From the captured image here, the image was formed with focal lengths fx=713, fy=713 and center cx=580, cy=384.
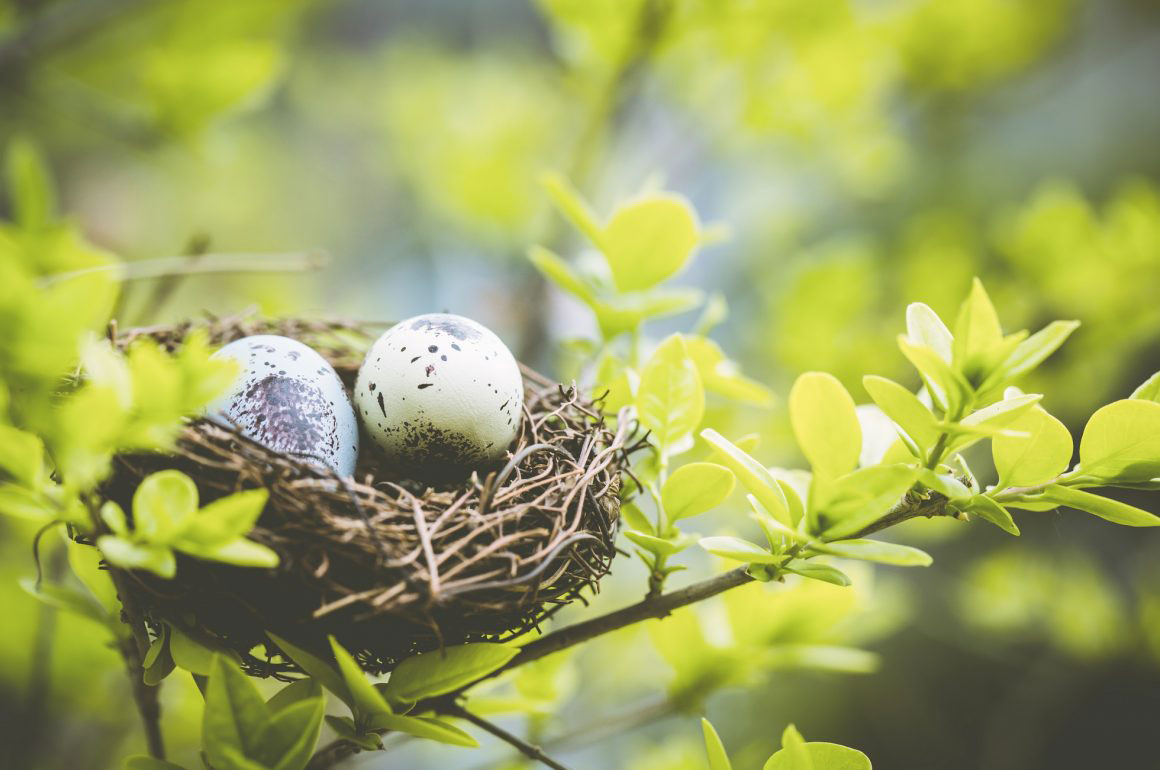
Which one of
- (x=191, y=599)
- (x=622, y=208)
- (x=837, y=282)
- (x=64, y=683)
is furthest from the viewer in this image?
(x=837, y=282)

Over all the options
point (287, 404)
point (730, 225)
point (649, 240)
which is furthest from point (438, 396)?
point (730, 225)

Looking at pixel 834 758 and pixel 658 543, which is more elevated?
pixel 658 543

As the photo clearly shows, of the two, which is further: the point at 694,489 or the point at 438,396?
the point at 438,396

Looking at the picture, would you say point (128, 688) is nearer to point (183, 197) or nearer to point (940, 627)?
point (183, 197)

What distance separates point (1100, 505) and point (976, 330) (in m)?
0.14

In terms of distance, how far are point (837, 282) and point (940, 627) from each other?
995 mm

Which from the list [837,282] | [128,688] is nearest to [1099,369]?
[837,282]

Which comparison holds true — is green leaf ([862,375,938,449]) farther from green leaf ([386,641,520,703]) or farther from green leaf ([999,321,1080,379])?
green leaf ([386,641,520,703])

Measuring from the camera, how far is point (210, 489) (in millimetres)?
470

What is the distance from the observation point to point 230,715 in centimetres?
40

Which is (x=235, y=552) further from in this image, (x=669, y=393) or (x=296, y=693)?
(x=669, y=393)

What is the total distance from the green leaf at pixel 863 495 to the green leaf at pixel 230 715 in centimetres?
34

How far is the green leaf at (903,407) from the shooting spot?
41 centimetres

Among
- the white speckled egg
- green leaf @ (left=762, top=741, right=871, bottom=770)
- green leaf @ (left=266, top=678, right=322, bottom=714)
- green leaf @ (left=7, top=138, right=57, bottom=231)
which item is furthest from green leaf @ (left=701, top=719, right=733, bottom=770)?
green leaf @ (left=7, top=138, right=57, bottom=231)
